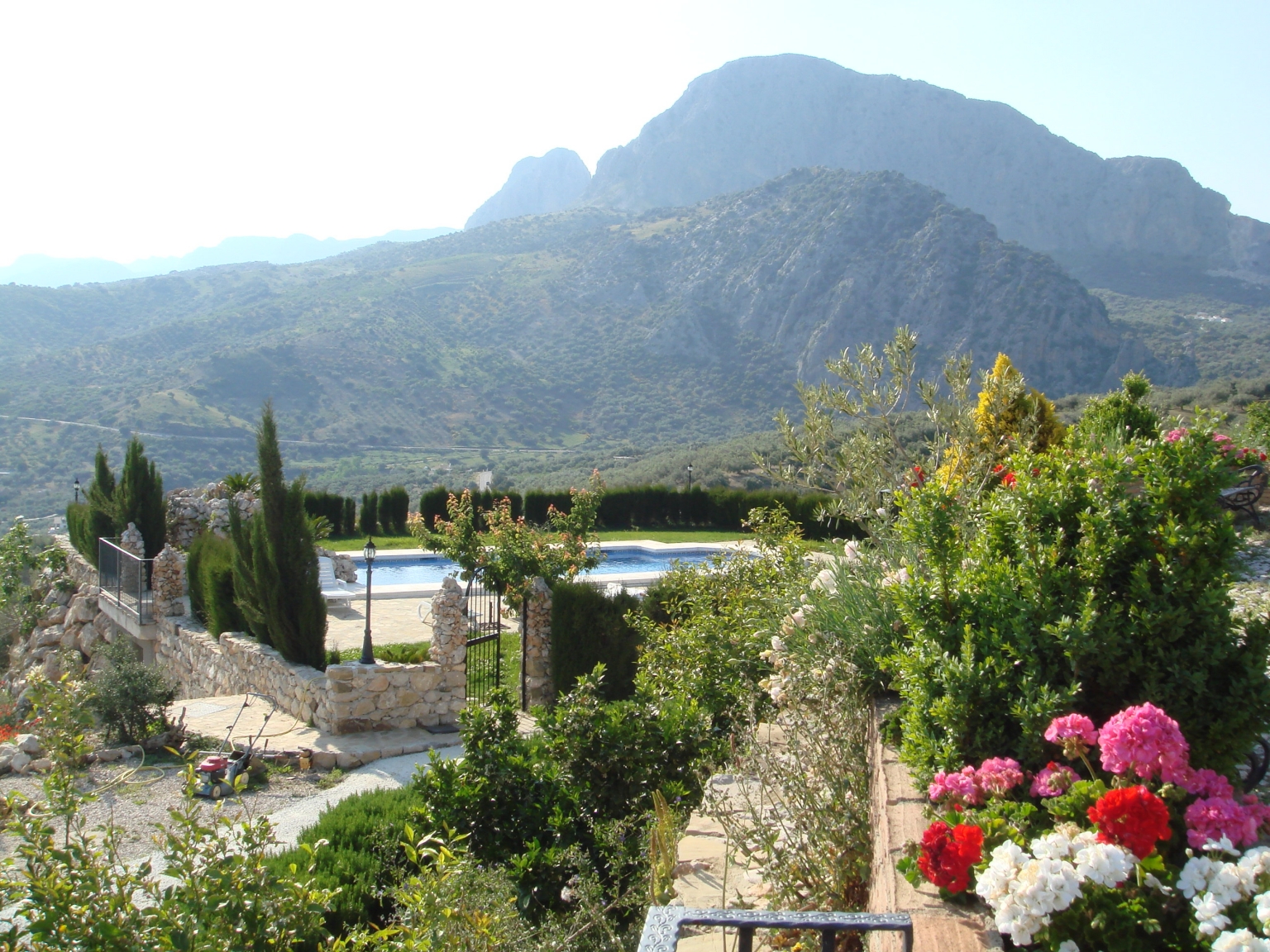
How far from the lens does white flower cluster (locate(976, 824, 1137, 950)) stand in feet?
5.38

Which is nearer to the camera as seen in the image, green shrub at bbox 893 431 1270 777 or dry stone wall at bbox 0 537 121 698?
green shrub at bbox 893 431 1270 777

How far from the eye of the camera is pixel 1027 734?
7.61 ft

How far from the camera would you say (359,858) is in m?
4.10

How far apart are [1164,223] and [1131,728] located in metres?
88.8

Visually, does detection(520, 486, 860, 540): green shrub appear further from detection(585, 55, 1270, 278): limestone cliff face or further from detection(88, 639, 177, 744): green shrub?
detection(585, 55, 1270, 278): limestone cliff face

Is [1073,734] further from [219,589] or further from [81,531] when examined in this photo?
[81,531]

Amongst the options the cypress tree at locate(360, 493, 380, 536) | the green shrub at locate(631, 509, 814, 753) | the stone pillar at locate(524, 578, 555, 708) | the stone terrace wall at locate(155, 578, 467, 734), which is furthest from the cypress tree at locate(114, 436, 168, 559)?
the green shrub at locate(631, 509, 814, 753)

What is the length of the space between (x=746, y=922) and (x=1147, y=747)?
1047 mm

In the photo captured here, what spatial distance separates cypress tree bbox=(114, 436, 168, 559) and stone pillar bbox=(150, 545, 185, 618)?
285 cm

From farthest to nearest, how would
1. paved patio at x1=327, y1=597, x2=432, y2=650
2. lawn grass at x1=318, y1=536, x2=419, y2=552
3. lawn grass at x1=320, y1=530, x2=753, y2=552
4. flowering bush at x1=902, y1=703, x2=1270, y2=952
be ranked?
lawn grass at x1=320, y1=530, x2=753, y2=552 < lawn grass at x1=318, y1=536, x2=419, y2=552 < paved patio at x1=327, y1=597, x2=432, y2=650 < flowering bush at x1=902, y1=703, x2=1270, y2=952

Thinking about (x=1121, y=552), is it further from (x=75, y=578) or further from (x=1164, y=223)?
(x=1164, y=223)

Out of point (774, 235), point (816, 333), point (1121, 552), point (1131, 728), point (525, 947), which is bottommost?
point (525, 947)

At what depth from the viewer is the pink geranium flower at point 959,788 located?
2.14 meters

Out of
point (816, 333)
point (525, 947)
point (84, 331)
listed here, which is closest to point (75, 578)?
point (525, 947)
